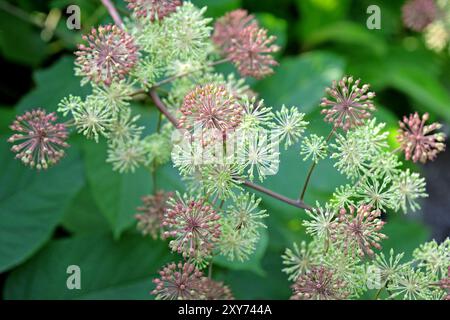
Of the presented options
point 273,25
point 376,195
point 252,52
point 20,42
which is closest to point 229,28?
point 252,52

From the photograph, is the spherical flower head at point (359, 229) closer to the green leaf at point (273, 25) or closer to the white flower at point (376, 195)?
the white flower at point (376, 195)

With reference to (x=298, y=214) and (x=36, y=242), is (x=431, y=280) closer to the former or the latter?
(x=298, y=214)

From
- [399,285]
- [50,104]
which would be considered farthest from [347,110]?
[50,104]

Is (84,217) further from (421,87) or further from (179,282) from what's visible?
(421,87)

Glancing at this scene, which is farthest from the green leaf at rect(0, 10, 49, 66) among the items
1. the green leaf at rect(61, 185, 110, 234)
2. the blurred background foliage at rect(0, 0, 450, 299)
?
the green leaf at rect(61, 185, 110, 234)

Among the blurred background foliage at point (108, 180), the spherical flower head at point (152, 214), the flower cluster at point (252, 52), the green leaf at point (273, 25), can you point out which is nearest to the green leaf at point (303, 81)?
the blurred background foliage at point (108, 180)

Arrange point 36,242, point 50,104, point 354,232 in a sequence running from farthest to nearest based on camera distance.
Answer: point 50,104, point 36,242, point 354,232

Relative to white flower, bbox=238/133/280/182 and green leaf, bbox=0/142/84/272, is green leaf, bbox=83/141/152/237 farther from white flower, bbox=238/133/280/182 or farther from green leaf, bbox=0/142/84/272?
white flower, bbox=238/133/280/182
